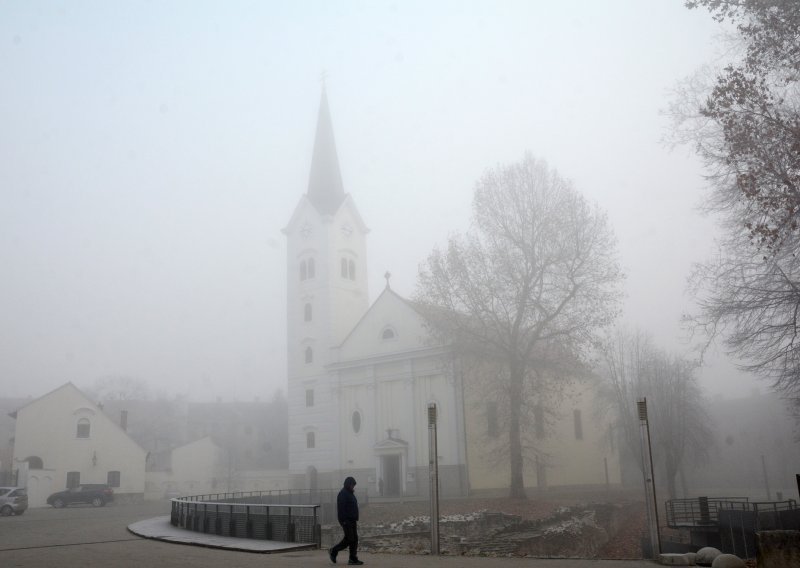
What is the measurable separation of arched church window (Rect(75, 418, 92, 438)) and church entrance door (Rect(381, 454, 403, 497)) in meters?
24.2

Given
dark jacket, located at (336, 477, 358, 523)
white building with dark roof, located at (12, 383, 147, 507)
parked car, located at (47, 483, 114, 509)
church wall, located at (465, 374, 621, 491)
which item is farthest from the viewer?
white building with dark roof, located at (12, 383, 147, 507)

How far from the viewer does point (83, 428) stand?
53.5 metres

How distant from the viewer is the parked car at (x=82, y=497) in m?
46.0

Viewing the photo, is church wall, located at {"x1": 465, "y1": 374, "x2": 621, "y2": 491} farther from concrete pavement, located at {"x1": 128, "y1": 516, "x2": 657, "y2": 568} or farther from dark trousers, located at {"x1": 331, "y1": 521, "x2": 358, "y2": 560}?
dark trousers, located at {"x1": 331, "y1": 521, "x2": 358, "y2": 560}

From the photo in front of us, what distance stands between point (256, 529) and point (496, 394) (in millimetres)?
22199

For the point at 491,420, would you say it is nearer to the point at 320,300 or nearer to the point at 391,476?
the point at 391,476

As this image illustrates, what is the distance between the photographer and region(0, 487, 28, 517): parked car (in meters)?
37.4

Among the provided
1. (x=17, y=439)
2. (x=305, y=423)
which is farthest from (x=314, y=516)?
(x=17, y=439)

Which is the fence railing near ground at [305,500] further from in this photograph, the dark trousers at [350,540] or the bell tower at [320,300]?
the dark trousers at [350,540]

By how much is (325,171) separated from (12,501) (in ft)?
107

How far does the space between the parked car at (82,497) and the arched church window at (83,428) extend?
6023mm

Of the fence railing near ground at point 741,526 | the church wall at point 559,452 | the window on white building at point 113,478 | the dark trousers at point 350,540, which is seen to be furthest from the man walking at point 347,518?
the window on white building at point 113,478

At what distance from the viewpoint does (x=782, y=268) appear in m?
17.9

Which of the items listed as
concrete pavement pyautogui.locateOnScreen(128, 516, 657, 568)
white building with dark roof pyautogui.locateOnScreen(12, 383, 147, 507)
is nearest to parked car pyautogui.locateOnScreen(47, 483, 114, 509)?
white building with dark roof pyautogui.locateOnScreen(12, 383, 147, 507)
